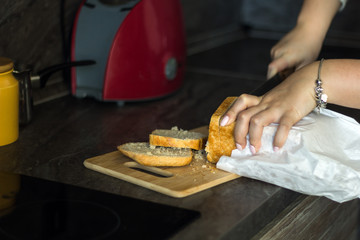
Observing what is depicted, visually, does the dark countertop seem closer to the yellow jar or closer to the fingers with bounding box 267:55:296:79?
the yellow jar

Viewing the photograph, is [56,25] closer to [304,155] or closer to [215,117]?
[215,117]

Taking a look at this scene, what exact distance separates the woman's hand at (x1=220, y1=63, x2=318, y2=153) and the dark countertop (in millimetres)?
88

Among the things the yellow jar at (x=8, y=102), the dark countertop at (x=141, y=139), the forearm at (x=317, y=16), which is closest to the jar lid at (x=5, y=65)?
the yellow jar at (x=8, y=102)

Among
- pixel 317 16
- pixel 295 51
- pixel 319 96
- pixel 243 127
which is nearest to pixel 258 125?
pixel 243 127

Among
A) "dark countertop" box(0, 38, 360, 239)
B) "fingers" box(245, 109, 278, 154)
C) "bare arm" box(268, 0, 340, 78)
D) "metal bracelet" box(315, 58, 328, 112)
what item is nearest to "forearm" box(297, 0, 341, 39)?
"bare arm" box(268, 0, 340, 78)

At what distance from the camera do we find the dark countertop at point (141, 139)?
2.86 feet

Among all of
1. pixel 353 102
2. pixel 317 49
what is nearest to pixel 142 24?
pixel 317 49

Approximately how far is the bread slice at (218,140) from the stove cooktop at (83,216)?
20 centimetres

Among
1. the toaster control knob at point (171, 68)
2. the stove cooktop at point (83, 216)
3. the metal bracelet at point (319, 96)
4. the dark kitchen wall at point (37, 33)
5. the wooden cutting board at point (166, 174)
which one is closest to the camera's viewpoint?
the stove cooktop at point (83, 216)

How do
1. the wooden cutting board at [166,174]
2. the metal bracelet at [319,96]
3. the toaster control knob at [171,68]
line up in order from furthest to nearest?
the toaster control knob at [171,68] → the metal bracelet at [319,96] → the wooden cutting board at [166,174]

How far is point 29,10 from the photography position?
1397 millimetres

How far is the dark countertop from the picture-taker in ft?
2.86

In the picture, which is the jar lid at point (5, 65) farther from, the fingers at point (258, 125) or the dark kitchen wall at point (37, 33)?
the fingers at point (258, 125)

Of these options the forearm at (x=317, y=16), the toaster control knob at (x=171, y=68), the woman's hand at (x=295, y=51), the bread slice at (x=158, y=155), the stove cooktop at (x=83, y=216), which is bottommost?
the stove cooktop at (x=83, y=216)
